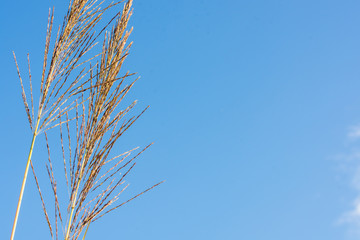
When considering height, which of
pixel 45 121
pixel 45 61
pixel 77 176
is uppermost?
pixel 45 61

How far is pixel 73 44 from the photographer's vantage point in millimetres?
2359

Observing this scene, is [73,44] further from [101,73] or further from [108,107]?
[108,107]

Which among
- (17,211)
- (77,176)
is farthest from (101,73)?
(17,211)

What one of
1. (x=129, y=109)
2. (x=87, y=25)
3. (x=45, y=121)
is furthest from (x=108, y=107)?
(x=87, y=25)

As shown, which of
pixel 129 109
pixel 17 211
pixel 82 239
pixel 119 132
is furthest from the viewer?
pixel 129 109

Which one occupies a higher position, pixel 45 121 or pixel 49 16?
pixel 49 16

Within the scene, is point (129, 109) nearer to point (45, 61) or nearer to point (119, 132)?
point (119, 132)

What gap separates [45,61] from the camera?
86.7 inches

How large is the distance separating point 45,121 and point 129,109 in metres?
0.46

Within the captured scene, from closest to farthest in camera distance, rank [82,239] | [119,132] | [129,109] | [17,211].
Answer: [17,211] → [82,239] → [119,132] → [129,109]

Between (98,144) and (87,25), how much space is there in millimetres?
756

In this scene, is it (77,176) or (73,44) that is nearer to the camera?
(77,176)

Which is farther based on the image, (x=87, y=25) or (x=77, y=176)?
(x=87, y=25)

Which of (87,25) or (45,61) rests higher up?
(87,25)
